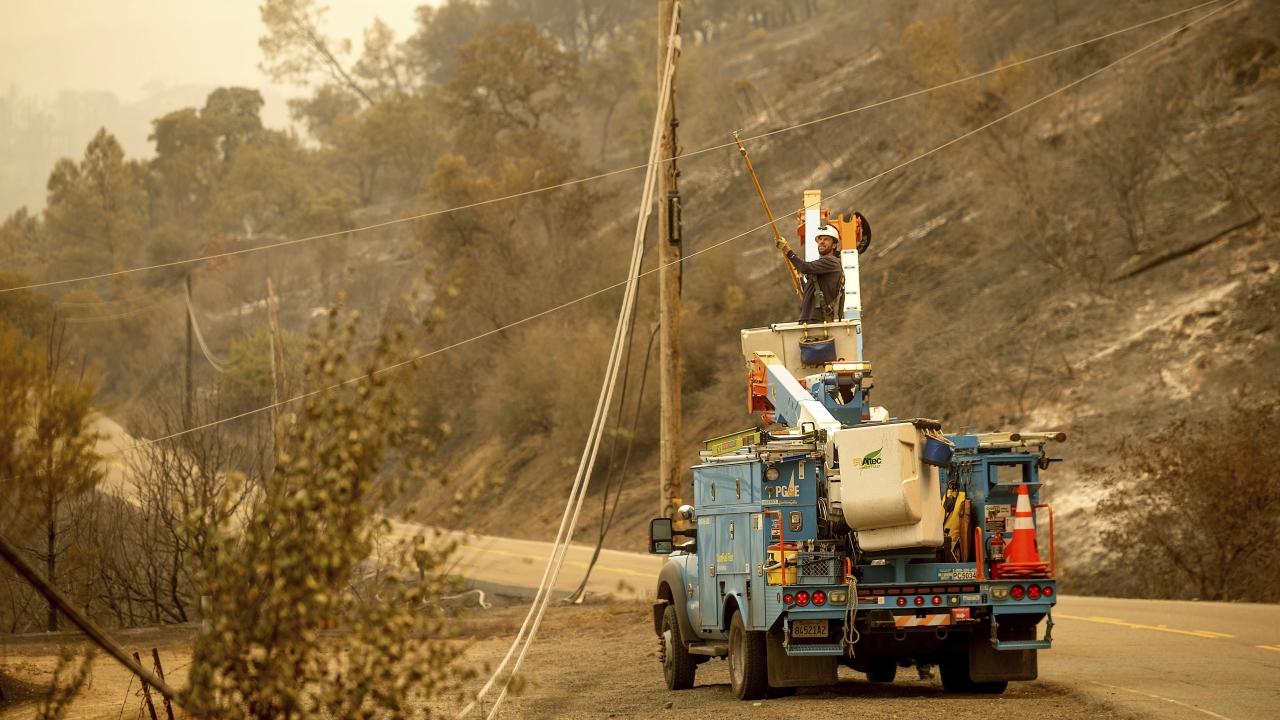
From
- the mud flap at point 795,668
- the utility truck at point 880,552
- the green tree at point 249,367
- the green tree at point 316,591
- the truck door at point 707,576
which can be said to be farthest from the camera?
the green tree at point 249,367

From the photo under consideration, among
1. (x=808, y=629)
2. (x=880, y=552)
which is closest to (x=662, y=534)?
(x=808, y=629)

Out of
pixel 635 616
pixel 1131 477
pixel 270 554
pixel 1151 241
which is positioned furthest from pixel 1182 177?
pixel 270 554

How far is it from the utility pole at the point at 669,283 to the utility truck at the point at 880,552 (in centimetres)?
674

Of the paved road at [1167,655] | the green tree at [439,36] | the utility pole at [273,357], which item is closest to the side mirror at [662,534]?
the paved road at [1167,655]

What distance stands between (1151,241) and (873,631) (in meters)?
26.2

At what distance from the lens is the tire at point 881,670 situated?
40.3 feet

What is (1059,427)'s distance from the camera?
28766 mm

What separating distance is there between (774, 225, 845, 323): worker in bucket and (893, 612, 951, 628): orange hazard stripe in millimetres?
Result: 3650

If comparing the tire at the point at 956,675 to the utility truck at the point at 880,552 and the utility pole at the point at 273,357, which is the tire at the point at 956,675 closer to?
the utility truck at the point at 880,552

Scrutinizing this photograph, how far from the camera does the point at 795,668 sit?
10828 mm

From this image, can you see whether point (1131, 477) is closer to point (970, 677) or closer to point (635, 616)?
point (635, 616)

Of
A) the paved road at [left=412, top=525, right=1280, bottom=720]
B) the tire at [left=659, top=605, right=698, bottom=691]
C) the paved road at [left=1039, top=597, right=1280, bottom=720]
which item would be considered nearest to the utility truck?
the paved road at [left=412, top=525, right=1280, bottom=720]

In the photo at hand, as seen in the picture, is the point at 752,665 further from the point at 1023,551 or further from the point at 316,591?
the point at 316,591

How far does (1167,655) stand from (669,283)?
838 centimetres
